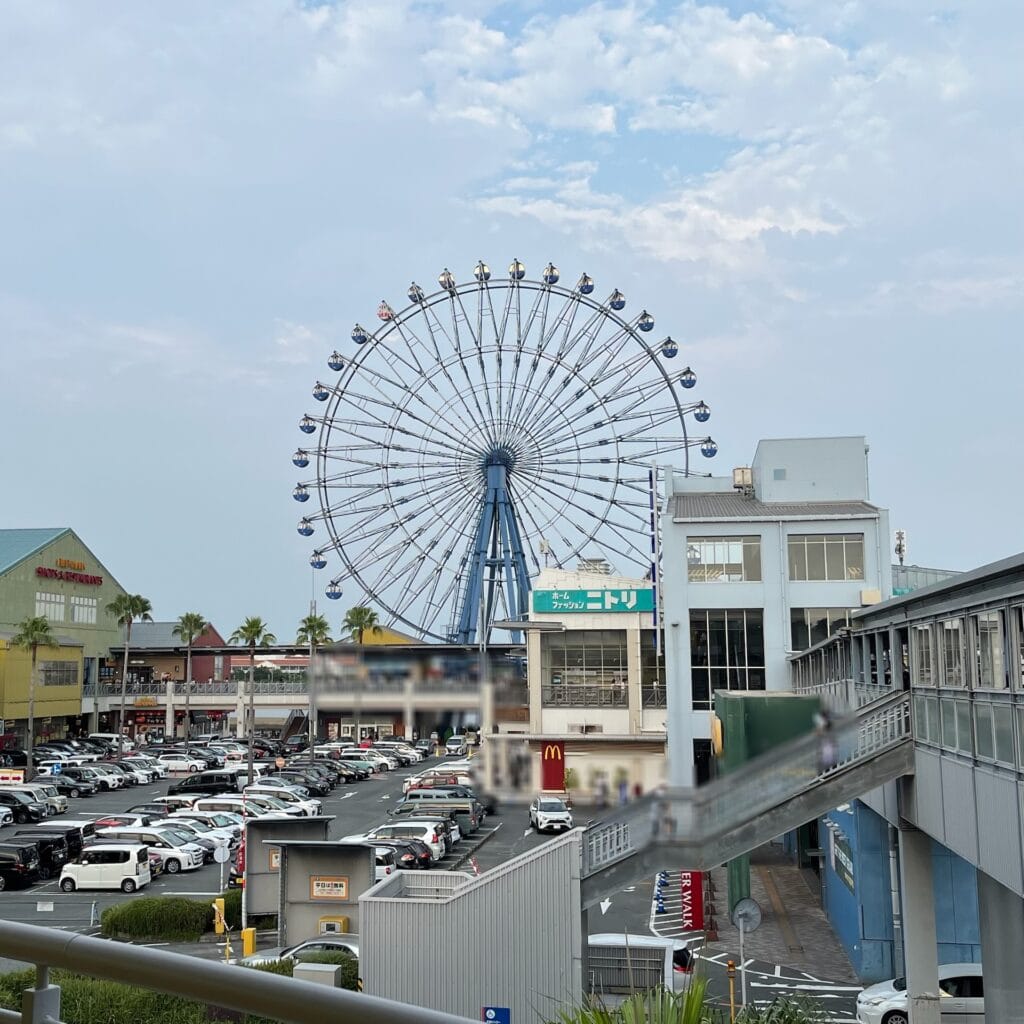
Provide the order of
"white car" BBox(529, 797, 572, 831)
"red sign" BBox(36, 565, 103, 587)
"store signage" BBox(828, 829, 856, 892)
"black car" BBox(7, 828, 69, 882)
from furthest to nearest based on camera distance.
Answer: "red sign" BBox(36, 565, 103, 587) < "white car" BBox(529, 797, 572, 831) < "black car" BBox(7, 828, 69, 882) < "store signage" BBox(828, 829, 856, 892)

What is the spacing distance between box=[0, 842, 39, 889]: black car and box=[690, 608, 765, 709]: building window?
16618 millimetres

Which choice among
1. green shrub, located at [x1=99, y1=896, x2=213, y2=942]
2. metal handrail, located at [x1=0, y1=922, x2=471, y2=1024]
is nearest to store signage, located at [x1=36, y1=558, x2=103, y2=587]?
green shrub, located at [x1=99, y1=896, x2=213, y2=942]

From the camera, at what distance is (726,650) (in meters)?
25.6

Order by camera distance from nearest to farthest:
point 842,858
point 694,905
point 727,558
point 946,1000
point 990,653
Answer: point 990,653 < point 946,1000 < point 842,858 < point 694,905 < point 727,558

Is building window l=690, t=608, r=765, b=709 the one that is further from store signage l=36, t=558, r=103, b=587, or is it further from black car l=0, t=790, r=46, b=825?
store signage l=36, t=558, r=103, b=587

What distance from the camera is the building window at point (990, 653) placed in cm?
938

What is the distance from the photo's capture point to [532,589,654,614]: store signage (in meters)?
16.9

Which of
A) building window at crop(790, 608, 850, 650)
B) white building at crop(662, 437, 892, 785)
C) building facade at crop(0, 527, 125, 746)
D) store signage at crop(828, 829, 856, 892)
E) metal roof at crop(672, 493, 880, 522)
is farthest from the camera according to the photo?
building facade at crop(0, 527, 125, 746)

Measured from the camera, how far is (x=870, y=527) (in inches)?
1088

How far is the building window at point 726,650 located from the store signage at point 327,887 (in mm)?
8379

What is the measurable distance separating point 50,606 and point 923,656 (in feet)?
203

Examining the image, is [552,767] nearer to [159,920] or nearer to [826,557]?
[159,920]

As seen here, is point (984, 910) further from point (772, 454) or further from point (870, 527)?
point (772, 454)

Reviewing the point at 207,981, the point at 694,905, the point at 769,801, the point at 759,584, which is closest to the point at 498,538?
the point at 759,584
